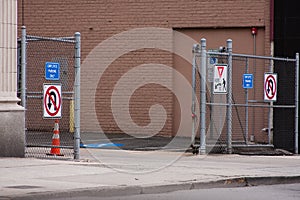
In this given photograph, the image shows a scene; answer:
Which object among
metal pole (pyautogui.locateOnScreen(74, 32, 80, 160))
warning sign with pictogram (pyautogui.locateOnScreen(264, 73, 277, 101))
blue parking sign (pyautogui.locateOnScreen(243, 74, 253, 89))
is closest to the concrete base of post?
metal pole (pyautogui.locateOnScreen(74, 32, 80, 160))

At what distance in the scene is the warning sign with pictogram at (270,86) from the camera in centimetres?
2092

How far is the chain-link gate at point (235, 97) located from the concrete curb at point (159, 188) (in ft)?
15.6

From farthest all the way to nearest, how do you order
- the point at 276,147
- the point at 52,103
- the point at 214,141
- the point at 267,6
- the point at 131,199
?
1. the point at 267,6
2. the point at 276,147
3. the point at 214,141
4. the point at 52,103
5. the point at 131,199

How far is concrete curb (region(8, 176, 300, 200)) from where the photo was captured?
37.4 ft

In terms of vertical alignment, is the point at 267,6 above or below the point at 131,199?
above

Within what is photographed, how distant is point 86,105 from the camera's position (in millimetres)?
28016

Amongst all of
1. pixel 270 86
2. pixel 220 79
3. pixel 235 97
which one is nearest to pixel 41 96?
pixel 220 79

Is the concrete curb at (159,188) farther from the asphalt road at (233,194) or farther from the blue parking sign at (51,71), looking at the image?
the blue parking sign at (51,71)

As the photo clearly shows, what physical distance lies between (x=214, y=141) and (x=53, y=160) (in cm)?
556

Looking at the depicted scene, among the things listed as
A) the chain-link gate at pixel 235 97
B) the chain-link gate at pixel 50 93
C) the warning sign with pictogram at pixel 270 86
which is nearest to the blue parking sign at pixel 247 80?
the chain-link gate at pixel 235 97

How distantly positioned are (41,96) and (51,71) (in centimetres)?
81

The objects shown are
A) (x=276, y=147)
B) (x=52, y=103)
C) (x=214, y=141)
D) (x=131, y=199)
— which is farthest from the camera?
(x=276, y=147)

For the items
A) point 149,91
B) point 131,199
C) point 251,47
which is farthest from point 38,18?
point 131,199

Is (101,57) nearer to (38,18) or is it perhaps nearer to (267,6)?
(38,18)
